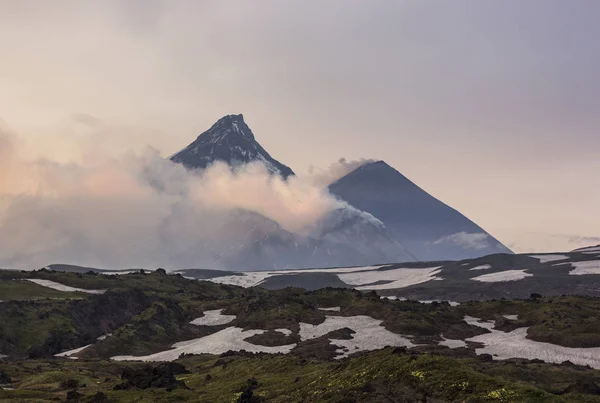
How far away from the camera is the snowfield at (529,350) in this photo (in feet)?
360

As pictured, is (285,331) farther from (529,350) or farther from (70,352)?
(529,350)

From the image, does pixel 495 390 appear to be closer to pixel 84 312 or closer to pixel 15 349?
pixel 15 349

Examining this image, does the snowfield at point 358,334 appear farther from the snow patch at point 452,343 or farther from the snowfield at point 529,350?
the snowfield at point 529,350

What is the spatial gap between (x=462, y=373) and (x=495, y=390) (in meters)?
4.45

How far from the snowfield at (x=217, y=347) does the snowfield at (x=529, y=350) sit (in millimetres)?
46180

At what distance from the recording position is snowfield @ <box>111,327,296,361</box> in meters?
127

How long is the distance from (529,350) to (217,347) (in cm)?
7289

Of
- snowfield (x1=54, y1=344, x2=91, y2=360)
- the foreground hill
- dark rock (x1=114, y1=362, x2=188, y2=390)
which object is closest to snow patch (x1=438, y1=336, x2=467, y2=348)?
the foreground hill

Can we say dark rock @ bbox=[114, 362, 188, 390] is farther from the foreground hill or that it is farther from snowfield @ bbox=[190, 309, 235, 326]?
snowfield @ bbox=[190, 309, 235, 326]

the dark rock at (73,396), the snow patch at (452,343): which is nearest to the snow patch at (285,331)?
the snow patch at (452,343)

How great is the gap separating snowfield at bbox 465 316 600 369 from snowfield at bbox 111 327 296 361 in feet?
152

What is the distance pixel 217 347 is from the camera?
13462cm

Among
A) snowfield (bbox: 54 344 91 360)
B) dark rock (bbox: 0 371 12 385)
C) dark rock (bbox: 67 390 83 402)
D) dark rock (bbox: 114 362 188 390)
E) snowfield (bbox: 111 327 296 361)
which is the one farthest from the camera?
snowfield (bbox: 111 327 296 361)

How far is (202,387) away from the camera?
76500 millimetres
